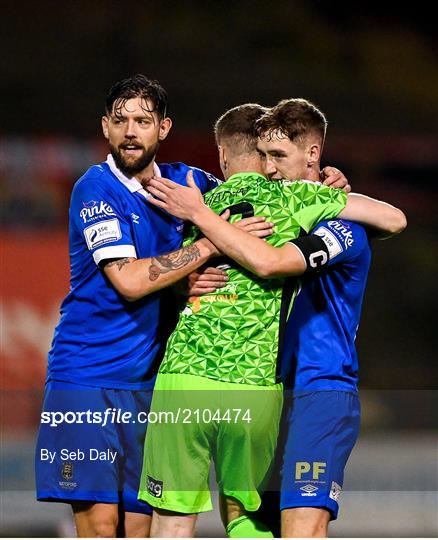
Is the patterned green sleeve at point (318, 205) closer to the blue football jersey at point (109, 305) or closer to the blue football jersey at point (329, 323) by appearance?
the blue football jersey at point (329, 323)

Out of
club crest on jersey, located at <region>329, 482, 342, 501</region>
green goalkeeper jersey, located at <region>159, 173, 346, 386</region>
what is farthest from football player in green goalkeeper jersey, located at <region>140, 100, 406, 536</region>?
club crest on jersey, located at <region>329, 482, 342, 501</region>

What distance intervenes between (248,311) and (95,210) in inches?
31.3

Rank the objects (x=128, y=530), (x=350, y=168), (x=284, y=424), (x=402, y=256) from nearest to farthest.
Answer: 1. (x=284, y=424)
2. (x=128, y=530)
3. (x=350, y=168)
4. (x=402, y=256)

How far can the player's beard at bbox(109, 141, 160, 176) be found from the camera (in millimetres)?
4379

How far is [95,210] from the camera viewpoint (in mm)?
4297

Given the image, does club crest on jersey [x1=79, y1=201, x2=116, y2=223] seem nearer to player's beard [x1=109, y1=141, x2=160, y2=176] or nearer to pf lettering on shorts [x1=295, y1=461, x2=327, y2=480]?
player's beard [x1=109, y1=141, x2=160, y2=176]

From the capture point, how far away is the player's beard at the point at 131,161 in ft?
14.4

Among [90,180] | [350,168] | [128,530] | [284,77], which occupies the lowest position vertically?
[128,530]

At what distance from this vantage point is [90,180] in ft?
14.3

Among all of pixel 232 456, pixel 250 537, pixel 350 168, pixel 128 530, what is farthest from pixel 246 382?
pixel 350 168

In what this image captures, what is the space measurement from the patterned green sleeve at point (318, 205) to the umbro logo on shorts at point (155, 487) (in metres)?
1.11

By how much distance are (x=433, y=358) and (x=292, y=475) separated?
32.6 ft

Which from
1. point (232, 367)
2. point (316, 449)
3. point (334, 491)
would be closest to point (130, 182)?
point (232, 367)

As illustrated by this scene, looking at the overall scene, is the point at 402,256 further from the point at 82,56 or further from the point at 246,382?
the point at 246,382
